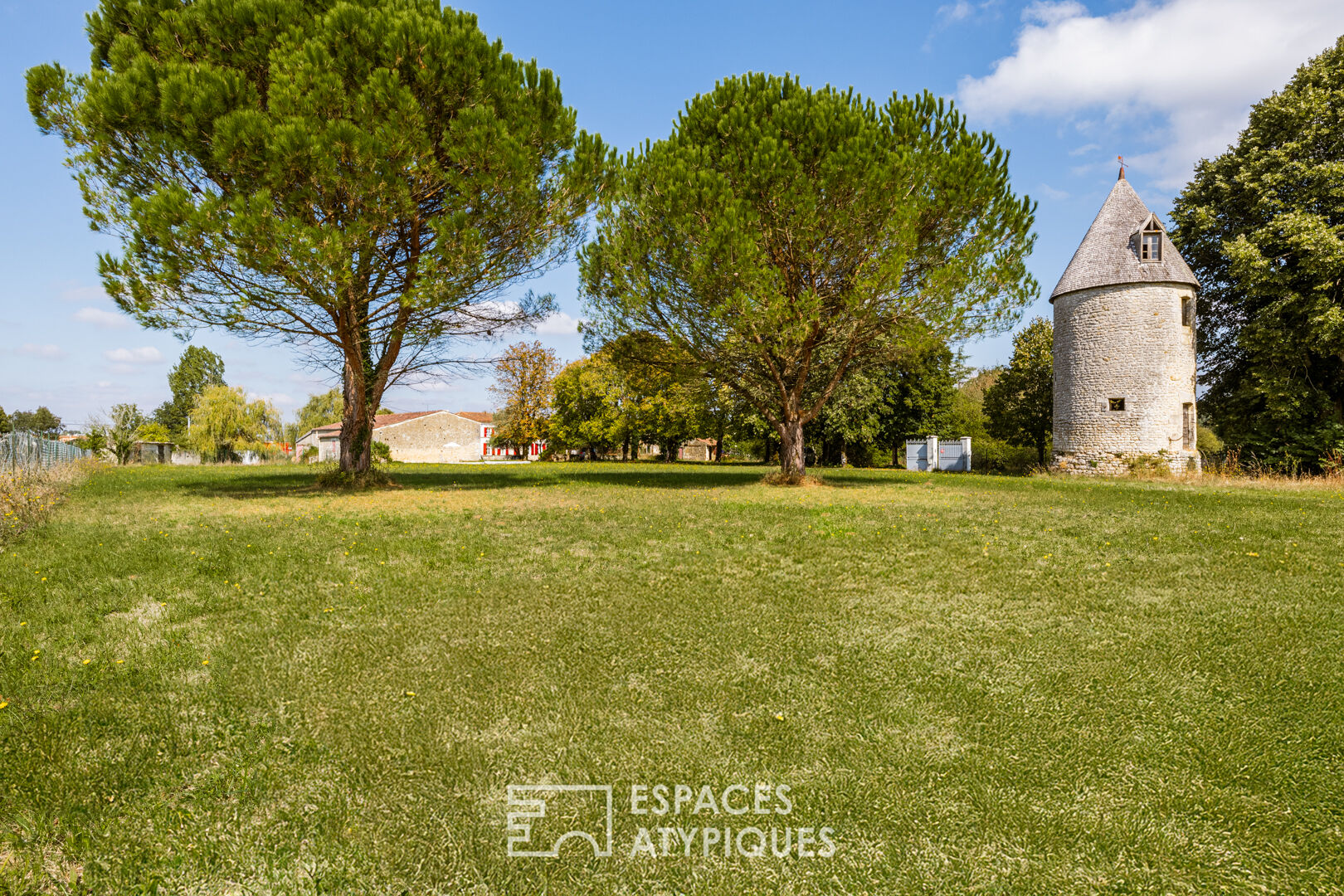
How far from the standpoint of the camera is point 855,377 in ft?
113

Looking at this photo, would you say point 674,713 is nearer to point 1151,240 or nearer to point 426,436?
point 1151,240

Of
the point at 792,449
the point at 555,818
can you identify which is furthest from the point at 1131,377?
the point at 555,818

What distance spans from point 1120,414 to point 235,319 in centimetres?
2917

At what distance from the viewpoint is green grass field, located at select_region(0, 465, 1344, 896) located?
2.53 m

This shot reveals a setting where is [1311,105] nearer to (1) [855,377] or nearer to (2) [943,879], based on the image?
(1) [855,377]

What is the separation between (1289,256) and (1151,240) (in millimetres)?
4299

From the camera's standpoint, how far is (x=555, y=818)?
2.79 meters

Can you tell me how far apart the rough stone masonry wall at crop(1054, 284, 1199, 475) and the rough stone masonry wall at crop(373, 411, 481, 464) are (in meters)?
57.9

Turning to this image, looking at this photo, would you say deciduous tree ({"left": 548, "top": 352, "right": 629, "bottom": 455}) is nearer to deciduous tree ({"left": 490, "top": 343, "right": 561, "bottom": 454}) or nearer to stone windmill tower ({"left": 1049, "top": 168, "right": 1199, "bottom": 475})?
deciduous tree ({"left": 490, "top": 343, "right": 561, "bottom": 454})

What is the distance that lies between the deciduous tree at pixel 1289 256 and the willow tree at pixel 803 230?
12347 millimetres

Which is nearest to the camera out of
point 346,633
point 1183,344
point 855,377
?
point 346,633

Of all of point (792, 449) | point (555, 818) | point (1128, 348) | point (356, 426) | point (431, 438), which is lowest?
point (555, 818)

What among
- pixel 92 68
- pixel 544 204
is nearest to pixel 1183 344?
pixel 544 204

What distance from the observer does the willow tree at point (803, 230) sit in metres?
15.8
